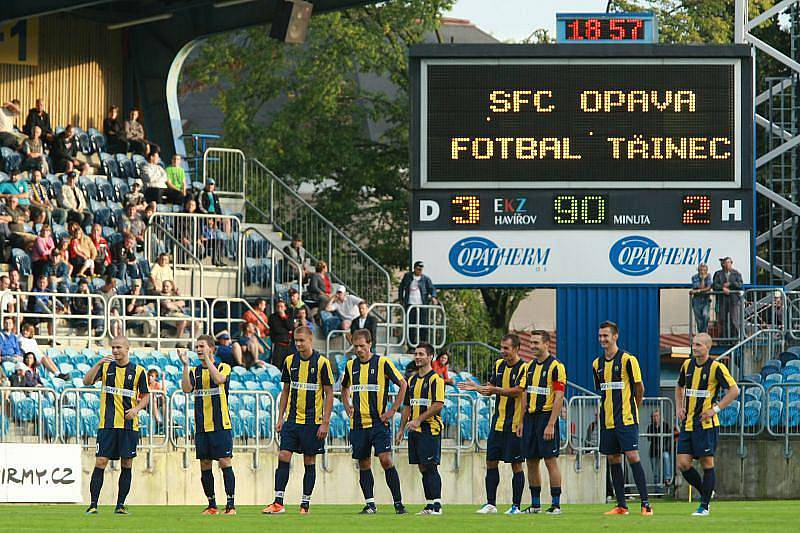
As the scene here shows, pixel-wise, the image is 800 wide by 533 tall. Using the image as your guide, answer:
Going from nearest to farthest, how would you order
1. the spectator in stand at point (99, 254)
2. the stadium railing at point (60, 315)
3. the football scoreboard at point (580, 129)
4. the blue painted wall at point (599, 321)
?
the stadium railing at point (60, 315), the football scoreboard at point (580, 129), the blue painted wall at point (599, 321), the spectator in stand at point (99, 254)

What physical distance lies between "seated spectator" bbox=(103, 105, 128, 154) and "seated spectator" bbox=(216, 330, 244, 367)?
614cm

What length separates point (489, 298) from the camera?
40094 mm

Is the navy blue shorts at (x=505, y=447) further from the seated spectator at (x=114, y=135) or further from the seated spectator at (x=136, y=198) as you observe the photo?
the seated spectator at (x=114, y=135)

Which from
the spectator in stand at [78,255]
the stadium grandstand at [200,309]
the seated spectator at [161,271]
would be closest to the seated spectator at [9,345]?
the stadium grandstand at [200,309]

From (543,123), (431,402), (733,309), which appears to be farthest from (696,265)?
(431,402)

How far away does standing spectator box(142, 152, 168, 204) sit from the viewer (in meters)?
27.4

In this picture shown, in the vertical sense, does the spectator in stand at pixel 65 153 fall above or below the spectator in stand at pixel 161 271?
above

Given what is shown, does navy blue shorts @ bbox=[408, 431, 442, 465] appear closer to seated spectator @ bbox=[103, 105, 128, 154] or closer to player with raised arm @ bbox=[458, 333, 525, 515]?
player with raised arm @ bbox=[458, 333, 525, 515]

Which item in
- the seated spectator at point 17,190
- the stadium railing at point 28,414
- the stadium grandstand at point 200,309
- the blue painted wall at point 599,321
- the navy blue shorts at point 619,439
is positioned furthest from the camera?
the seated spectator at point 17,190

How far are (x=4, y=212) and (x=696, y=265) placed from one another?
9.16 metres

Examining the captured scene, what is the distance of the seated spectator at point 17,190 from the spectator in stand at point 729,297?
30.5ft

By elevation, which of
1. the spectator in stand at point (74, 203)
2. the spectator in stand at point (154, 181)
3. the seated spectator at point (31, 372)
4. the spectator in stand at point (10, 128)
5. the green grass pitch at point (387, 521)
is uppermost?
the spectator in stand at point (10, 128)

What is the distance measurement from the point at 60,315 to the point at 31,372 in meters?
1.97

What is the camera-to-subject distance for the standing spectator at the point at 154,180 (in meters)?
27.4
